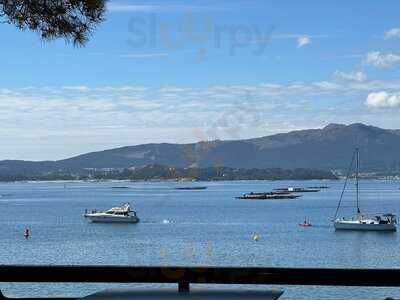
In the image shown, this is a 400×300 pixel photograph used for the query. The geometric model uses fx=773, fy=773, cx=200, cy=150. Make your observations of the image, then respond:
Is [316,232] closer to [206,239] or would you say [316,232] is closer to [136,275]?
[206,239]

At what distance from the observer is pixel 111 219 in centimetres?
10731

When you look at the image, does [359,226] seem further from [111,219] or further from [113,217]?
[111,219]

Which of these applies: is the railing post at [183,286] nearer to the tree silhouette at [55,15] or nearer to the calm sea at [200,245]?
the tree silhouette at [55,15]

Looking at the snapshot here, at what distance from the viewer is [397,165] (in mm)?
175250

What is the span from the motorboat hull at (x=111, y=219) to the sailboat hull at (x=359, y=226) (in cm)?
2880

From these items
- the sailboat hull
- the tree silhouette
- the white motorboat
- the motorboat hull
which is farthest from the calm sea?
the tree silhouette

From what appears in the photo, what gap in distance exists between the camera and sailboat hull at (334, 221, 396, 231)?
3469 inches

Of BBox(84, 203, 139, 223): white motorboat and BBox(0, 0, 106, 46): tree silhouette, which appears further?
BBox(84, 203, 139, 223): white motorboat

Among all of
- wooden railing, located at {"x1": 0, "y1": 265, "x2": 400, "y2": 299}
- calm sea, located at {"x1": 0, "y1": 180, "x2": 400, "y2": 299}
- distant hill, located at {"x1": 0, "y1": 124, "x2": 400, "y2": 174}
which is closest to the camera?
wooden railing, located at {"x1": 0, "y1": 265, "x2": 400, "y2": 299}

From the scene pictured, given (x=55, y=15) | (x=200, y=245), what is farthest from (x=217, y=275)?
(x=200, y=245)

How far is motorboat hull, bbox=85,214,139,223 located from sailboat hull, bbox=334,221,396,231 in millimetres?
28802

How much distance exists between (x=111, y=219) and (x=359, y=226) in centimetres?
3539

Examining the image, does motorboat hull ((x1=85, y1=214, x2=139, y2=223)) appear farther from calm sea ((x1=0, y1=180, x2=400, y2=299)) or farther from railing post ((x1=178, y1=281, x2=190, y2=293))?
railing post ((x1=178, y1=281, x2=190, y2=293))

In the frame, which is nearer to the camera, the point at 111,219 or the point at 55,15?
the point at 55,15
